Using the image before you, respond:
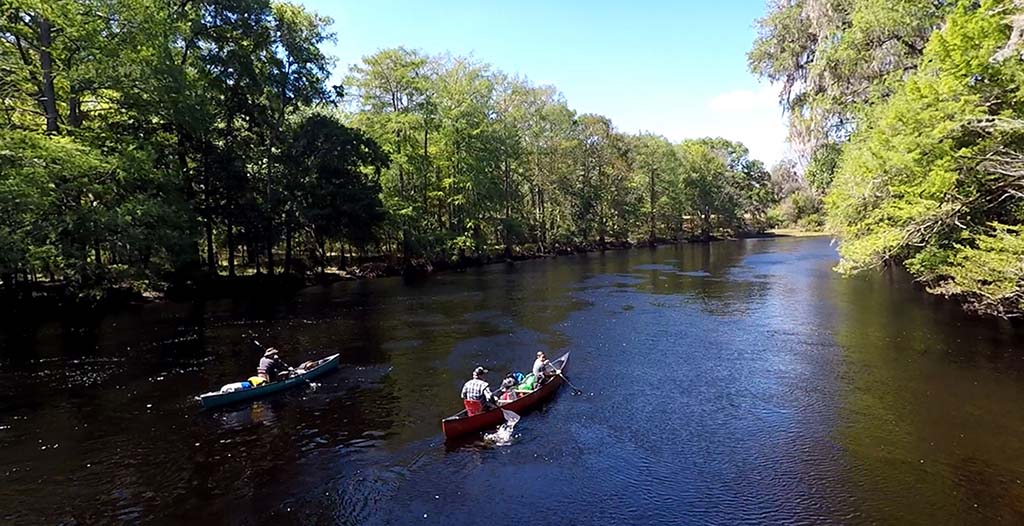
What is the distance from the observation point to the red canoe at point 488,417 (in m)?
14.7

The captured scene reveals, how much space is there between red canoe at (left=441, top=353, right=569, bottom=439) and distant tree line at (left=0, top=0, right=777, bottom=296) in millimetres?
21633

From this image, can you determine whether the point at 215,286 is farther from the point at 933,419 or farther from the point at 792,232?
the point at 792,232

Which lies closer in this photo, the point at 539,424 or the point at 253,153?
the point at 539,424

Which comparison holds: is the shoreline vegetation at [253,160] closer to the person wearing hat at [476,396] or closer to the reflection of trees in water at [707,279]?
the reflection of trees in water at [707,279]

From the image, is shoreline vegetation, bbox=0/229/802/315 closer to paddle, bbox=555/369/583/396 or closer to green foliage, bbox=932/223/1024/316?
paddle, bbox=555/369/583/396

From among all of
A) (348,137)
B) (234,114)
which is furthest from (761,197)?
(234,114)

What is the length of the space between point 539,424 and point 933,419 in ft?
35.4

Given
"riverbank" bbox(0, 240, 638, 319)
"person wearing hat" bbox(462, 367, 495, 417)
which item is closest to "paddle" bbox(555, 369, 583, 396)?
"person wearing hat" bbox(462, 367, 495, 417)

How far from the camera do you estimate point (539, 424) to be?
53.5 ft

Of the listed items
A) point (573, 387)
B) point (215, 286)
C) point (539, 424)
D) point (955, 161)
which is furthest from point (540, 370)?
point (215, 286)

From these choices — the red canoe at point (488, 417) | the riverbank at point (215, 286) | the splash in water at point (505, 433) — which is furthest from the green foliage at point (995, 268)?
the riverbank at point (215, 286)

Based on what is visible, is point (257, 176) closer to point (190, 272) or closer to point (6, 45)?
point (190, 272)

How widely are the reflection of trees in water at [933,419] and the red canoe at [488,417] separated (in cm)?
820

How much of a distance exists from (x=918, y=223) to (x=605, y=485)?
1866 centimetres
